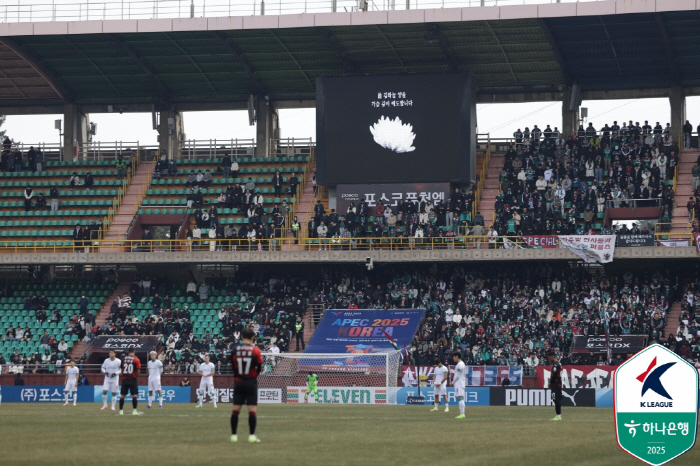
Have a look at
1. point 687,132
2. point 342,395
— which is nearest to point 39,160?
point 342,395

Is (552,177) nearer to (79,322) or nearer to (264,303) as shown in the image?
(264,303)

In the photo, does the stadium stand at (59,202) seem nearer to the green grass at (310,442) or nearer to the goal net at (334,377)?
the goal net at (334,377)

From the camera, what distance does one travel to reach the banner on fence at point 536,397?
4200 cm

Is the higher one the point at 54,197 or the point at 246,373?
the point at 54,197

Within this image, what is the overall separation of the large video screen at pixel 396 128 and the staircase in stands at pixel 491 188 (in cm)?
180

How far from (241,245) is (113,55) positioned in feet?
44.1

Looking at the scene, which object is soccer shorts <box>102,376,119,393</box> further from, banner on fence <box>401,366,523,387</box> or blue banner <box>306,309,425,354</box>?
blue banner <box>306,309,425,354</box>

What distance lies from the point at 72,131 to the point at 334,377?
2727 cm

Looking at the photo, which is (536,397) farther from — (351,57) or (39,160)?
(39,160)

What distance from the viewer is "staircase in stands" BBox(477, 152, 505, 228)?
2224 inches

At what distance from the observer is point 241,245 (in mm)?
56531

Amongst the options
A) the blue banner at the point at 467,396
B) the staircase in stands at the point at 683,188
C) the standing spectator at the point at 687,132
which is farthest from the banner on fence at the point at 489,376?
the standing spectator at the point at 687,132

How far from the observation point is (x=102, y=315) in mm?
57219

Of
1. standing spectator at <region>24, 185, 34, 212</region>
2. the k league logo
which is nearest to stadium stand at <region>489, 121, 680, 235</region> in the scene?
standing spectator at <region>24, 185, 34, 212</region>
